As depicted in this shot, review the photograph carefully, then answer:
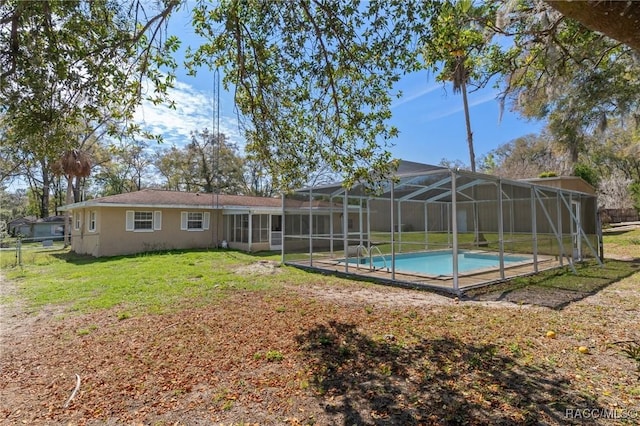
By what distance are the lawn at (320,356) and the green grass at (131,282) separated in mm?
91

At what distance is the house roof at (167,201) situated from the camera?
14513 millimetres

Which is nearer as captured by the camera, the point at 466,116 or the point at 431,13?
the point at 431,13

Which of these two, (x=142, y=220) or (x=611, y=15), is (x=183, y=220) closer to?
(x=142, y=220)

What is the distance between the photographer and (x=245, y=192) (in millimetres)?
33625

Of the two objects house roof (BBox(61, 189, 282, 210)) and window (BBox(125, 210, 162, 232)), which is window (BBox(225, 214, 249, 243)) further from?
window (BBox(125, 210, 162, 232))

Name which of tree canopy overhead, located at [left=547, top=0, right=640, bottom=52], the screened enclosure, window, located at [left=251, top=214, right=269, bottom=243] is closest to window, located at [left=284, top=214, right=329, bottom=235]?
the screened enclosure

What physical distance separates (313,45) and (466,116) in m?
13.8

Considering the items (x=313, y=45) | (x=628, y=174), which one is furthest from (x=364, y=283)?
(x=628, y=174)

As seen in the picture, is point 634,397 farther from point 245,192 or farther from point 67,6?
point 245,192

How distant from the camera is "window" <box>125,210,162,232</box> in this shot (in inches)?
596

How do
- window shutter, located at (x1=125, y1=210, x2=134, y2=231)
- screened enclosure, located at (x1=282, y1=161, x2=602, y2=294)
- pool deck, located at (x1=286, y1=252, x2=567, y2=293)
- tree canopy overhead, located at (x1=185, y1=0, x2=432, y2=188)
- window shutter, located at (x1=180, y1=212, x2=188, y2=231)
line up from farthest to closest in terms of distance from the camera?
window shutter, located at (x1=180, y1=212, x2=188, y2=231) < window shutter, located at (x1=125, y1=210, x2=134, y2=231) < screened enclosure, located at (x1=282, y1=161, x2=602, y2=294) < pool deck, located at (x1=286, y1=252, x2=567, y2=293) < tree canopy overhead, located at (x1=185, y1=0, x2=432, y2=188)

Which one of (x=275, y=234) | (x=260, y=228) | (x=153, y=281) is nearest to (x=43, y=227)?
(x=260, y=228)

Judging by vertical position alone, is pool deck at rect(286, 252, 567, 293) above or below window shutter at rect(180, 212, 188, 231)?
below

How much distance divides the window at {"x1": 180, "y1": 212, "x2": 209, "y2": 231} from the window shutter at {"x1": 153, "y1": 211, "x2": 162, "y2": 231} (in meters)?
0.99
